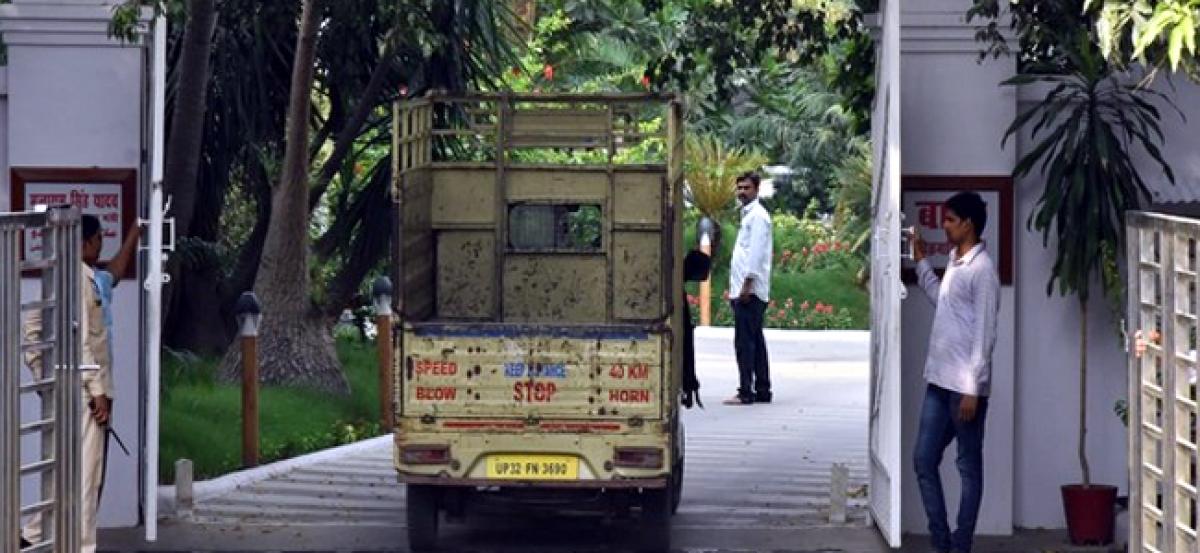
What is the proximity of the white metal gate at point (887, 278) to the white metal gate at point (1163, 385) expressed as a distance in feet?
9.35

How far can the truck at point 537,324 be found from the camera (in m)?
12.1

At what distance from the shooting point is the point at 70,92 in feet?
42.0

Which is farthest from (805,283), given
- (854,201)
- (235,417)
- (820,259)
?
(235,417)

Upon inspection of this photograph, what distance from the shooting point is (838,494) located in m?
13.6

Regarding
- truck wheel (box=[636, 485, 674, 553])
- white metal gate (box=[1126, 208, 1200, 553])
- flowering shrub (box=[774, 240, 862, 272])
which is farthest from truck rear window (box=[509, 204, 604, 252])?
flowering shrub (box=[774, 240, 862, 272])

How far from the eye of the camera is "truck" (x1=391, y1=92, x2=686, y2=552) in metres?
12.1

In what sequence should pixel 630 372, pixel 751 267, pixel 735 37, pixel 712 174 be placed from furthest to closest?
pixel 712 174, pixel 751 267, pixel 735 37, pixel 630 372

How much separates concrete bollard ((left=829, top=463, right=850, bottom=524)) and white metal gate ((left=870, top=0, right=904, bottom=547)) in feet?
1.98

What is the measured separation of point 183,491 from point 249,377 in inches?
87.9

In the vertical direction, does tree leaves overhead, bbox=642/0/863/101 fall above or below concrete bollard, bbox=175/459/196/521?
above

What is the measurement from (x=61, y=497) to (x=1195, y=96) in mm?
7186

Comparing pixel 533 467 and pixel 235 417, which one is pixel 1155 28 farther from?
pixel 235 417

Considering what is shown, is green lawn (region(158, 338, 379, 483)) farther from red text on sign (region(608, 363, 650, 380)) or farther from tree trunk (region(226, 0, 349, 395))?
red text on sign (region(608, 363, 650, 380))

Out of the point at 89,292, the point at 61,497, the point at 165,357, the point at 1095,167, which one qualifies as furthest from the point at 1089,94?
the point at 165,357
